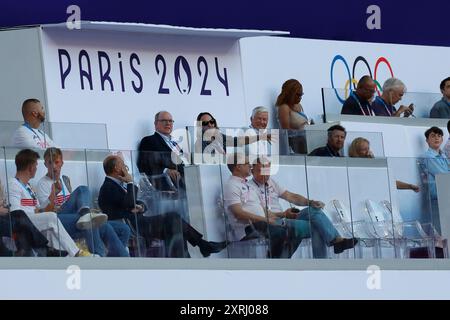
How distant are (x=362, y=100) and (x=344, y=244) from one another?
313 centimetres

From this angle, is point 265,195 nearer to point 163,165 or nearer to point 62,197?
point 163,165

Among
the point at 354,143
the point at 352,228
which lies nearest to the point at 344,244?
the point at 352,228

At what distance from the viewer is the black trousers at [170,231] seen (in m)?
7.97

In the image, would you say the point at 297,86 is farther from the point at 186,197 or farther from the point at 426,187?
the point at 186,197

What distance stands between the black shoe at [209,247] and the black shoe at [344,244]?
26.8 inches

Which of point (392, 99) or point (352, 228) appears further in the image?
point (392, 99)

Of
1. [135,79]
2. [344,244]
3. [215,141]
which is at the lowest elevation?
[344,244]

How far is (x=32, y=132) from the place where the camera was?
28.1 feet

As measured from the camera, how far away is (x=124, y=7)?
39.7 ft

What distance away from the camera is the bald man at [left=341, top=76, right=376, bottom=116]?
11.4 meters

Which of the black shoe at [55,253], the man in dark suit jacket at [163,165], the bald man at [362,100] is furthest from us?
the bald man at [362,100]

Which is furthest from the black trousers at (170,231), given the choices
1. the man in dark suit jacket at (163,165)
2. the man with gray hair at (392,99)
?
the man with gray hair at (392,99)

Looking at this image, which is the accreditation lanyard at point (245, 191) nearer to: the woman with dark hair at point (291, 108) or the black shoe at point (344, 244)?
the black shoe at point (344, 244)
